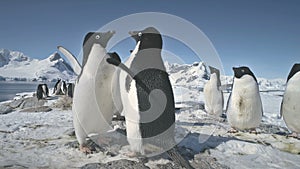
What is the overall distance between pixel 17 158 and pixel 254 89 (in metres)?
4.54

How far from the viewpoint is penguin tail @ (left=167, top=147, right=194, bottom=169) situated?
3.26 m

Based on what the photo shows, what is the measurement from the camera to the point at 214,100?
1011cm

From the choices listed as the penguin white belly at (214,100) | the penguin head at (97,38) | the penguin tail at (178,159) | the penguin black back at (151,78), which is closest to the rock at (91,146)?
the penguin black back at (151,78)

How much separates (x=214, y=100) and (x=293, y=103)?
14.9ft

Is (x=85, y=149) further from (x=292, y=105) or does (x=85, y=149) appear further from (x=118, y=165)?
(x=292, y=105)

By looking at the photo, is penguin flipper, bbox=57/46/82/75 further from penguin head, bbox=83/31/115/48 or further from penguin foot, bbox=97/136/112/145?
penguin foot, bbox=97/136/112/145

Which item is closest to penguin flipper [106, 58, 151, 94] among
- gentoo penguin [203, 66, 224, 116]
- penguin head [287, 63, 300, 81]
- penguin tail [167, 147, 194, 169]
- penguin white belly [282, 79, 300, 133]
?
penguin tail [167, 147, 194, 169]

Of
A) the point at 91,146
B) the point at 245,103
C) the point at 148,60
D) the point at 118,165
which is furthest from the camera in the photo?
the point at 245,103

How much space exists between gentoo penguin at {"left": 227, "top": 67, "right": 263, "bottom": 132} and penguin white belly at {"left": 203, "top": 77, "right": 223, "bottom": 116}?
13.0 feet

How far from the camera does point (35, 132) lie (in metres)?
5.33

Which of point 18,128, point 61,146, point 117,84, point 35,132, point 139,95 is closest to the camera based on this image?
point 139,95

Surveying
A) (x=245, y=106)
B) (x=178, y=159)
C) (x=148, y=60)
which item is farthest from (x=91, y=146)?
(x=245, y=106)

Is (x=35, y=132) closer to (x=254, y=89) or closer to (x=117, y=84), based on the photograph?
(x=117, y=84)

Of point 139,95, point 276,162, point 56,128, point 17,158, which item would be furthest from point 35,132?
point 276,162
